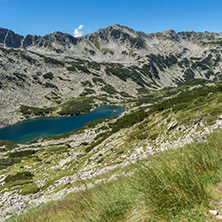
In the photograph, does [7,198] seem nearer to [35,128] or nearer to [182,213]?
[182,213]

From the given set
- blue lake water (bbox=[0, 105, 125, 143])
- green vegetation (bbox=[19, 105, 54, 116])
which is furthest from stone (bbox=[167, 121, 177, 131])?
green vegetation (bbox=[19, 105, 54, 116])

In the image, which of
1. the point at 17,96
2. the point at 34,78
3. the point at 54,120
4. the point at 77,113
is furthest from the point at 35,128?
the point at 34,78

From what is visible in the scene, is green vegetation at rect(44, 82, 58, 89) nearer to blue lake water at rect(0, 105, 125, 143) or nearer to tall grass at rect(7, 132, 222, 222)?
blue lake water at rect(0, 105, 125, 143)

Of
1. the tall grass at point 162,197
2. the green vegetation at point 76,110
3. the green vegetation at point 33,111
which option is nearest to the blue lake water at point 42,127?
the green vegetation at point 76,110

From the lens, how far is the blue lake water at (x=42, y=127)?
93812 mm

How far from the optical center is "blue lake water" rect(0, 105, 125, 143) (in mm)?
93812

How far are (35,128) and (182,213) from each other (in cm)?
11800

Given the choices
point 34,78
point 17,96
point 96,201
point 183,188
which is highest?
point 34,78

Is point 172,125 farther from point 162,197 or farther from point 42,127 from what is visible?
point 42,127

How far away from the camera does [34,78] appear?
195 metres

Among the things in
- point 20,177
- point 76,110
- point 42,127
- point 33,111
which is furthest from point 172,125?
point 33,111

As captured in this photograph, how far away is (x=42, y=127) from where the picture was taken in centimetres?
10856

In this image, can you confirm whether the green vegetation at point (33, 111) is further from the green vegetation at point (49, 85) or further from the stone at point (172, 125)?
the stone at point (172, 125)

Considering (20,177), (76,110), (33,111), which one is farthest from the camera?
(76,110)
